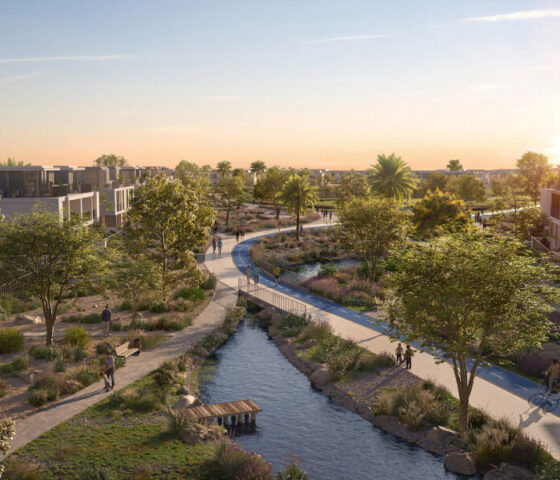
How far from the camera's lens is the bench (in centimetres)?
2643

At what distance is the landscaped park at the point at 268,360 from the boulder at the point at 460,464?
0.04 m

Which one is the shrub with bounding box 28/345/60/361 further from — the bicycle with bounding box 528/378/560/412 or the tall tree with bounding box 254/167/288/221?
the tall tree with bounding box 254/167/288/221

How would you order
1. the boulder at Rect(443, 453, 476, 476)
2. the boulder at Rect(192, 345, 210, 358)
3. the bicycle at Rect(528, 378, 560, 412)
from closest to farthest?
the boulder at Rect(443, 453, 476, 476), the bicycle at Rect(528, 378, 560, 412), the boulder at Rect(192, 345, 210, 358)

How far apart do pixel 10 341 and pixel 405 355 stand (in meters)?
19.4

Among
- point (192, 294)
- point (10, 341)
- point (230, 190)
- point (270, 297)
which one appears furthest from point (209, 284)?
point (230, 190)

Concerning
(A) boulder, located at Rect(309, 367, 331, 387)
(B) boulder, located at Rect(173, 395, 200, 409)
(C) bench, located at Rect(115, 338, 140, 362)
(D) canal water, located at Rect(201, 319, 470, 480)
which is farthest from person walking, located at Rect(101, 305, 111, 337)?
(A) boulder, located at Rect(309, 367, 331, 387)

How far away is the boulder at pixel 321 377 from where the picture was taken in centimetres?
2547

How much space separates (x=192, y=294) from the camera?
125 ft

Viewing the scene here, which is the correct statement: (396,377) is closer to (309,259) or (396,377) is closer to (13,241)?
(13,241)

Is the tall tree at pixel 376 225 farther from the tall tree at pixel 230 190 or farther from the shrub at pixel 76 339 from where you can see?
the tall tree at pixel 230 190

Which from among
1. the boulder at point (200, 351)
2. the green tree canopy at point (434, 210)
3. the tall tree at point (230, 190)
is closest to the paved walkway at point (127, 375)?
the boulder at point (200, 351)

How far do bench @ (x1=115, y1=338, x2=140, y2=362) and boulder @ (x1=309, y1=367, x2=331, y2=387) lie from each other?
895 centimetres

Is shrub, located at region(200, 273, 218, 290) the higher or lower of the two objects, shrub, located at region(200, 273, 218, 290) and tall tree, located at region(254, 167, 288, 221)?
the lower

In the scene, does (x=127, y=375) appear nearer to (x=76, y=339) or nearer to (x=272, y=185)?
(x=76, y=339)
